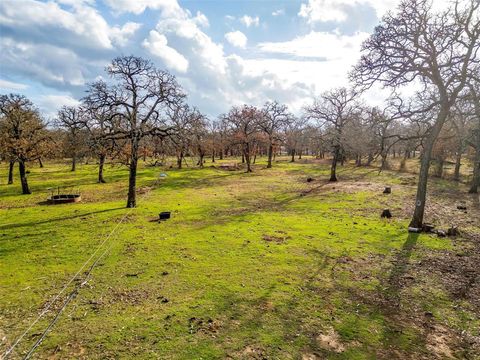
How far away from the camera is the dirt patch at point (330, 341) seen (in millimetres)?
8062

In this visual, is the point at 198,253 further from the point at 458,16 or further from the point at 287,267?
the point at 458,16

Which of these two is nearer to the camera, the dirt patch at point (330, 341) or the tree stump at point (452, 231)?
the dirt patch at point (330, 341)

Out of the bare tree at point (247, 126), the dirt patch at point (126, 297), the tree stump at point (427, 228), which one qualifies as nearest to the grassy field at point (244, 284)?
the dirt patch at point (126, 297)

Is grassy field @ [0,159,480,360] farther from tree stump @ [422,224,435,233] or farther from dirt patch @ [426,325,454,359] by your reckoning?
tree stump @ [422,224,435,233]

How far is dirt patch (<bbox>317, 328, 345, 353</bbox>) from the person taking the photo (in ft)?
26.5

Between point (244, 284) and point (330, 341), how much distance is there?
12.9 feet

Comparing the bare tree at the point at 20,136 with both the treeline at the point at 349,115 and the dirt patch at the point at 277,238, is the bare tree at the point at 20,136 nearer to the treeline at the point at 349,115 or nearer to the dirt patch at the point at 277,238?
the treeline at the point at 349,115

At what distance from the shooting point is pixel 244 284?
11547mm

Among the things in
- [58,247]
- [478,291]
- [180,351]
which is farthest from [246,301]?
[58,247]

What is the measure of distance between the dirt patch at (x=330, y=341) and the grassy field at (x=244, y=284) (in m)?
0.04

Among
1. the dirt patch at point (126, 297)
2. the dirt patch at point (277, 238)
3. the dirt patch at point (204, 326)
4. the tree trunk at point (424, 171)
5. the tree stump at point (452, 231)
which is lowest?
the dirt patch at point (126, 297)

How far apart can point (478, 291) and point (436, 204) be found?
52.8 ft

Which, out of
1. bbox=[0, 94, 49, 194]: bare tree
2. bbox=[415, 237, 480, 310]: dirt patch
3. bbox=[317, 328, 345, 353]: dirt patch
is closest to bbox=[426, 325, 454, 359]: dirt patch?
bbox=[415, 237, 480, 310]: dirt patch

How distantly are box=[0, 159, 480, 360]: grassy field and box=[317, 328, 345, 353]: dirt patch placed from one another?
A: 4 cm
